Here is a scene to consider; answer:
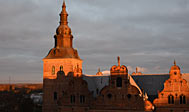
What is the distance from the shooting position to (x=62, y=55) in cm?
5159

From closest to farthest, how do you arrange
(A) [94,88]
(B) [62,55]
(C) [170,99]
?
1. (C) [170,99]
2. (A) [94,88]
3. (B) [62,55]

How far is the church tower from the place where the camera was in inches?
2023

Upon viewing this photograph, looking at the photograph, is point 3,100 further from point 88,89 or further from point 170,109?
point 170,109

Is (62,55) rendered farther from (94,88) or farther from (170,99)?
(170,99)

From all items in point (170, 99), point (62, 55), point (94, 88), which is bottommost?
point (170, 99)

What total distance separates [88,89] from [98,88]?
4.18m

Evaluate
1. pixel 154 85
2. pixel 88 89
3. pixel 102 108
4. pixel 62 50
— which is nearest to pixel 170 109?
pixel 154 85

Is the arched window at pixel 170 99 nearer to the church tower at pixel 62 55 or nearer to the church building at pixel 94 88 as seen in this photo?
the church building at pixel 94 88

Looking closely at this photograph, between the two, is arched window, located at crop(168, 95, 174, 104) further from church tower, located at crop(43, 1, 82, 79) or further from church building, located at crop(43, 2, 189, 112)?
church tower, located at crop(43, 1, 82, 79)

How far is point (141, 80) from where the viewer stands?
4903 cm

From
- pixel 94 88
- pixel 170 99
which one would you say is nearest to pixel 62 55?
pixel 94 88

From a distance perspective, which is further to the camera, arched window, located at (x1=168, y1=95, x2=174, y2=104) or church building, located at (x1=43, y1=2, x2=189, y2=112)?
arched window, located at (x1=168, y1=95, x2=174, y2=104)

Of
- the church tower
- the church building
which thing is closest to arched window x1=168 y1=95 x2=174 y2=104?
the church building

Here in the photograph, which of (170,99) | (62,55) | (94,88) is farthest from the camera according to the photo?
(62,55)
